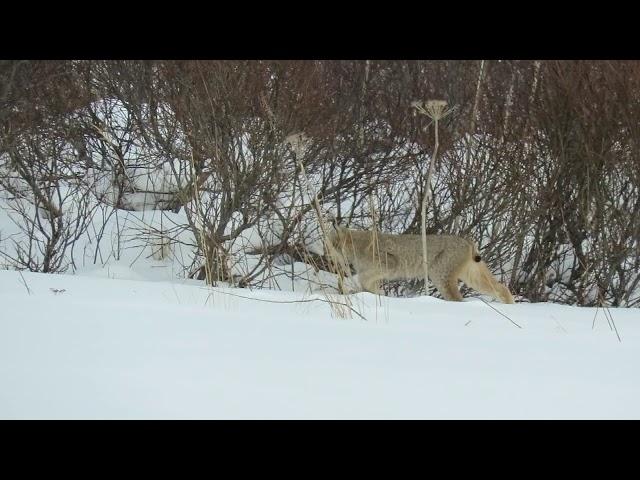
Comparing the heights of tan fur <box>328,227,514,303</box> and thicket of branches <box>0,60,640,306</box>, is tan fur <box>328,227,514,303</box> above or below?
below

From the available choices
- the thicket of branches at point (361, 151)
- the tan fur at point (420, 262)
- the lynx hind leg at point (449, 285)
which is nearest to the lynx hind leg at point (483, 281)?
the tan fur at point (420, 262)

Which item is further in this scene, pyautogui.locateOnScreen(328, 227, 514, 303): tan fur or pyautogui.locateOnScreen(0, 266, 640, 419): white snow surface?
pyautogui.locateOnScreen(328, 227, 514, 303): tan fur

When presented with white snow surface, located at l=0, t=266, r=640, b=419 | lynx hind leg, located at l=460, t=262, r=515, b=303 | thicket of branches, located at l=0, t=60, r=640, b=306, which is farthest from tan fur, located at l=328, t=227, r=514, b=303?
white snow surface, located at l=0, t=266, r=640, b=419

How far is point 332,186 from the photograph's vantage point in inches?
422

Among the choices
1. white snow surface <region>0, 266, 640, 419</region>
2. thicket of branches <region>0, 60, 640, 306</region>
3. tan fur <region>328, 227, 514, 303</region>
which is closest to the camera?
white snow surface <region>0, 266, 640, 419</region>

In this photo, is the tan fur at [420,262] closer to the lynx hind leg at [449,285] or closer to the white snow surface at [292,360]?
the lynx hind leg at [449,285]

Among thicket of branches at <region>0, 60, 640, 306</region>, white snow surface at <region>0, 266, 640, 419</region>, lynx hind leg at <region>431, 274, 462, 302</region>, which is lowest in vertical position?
lynx hind leg at <region>431, 274, 462, 302</region>

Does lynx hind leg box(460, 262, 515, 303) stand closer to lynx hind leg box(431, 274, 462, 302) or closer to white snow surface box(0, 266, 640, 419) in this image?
lynx hind leg box(431, 274, 462, 302)

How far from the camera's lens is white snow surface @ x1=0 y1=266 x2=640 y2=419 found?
334 centimetres

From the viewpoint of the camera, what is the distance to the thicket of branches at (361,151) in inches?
369

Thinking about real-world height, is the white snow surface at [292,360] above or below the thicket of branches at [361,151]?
below

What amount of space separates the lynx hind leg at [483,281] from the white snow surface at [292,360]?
9.69ft

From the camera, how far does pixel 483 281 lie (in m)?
9.11

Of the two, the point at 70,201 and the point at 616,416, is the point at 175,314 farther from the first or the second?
the point at 70,201
